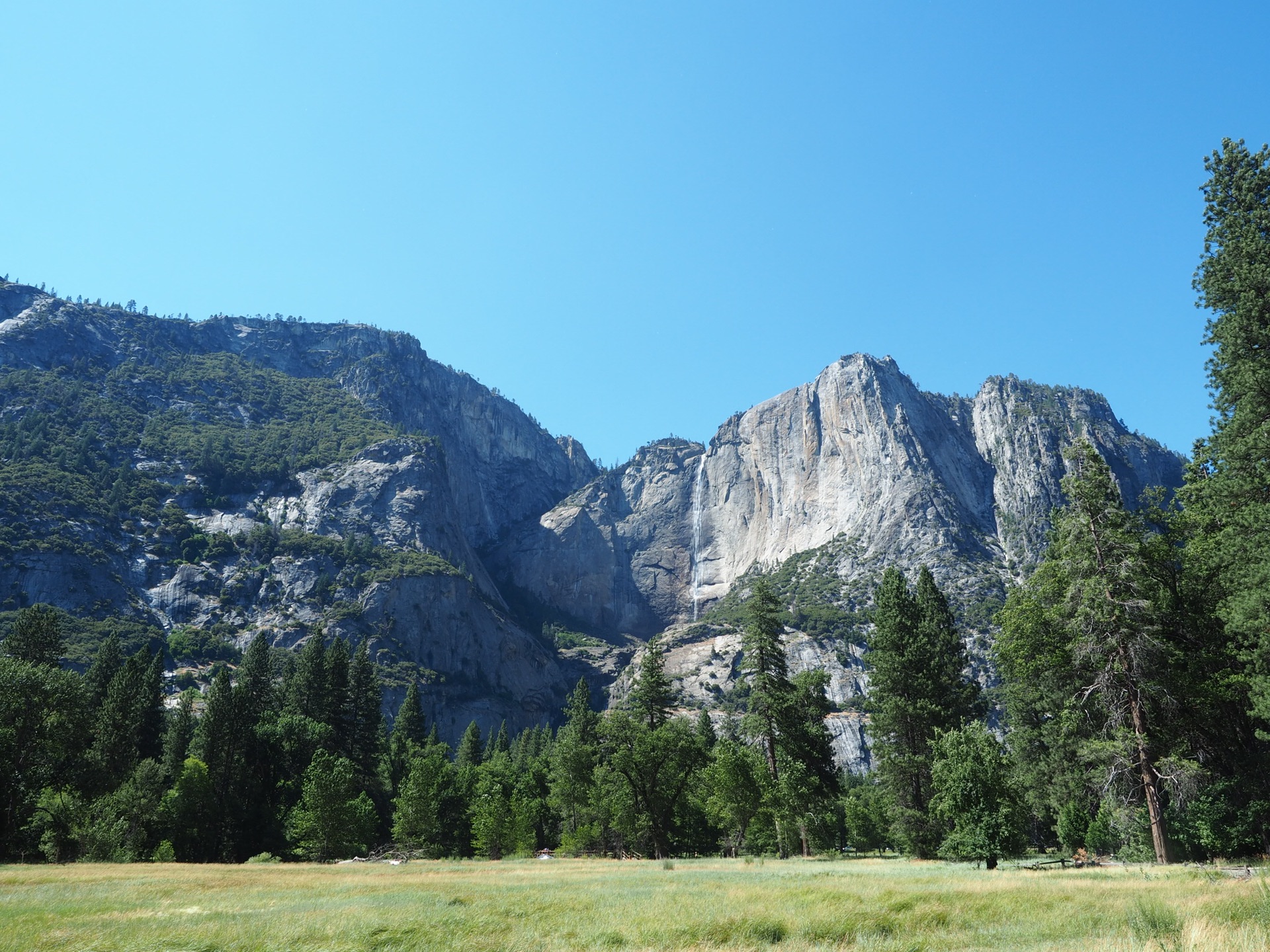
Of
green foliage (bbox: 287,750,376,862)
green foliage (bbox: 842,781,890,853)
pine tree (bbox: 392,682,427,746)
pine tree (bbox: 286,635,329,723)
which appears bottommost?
green foliage (bbox: 842,781,890,853)

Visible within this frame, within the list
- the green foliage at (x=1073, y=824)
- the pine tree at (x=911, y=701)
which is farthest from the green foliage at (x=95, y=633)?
the green foliage at (x=1073, y=824)

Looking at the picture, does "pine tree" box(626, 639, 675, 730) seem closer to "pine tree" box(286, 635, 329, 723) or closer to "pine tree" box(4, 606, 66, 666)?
"pine tree" box(286, 635, 329, 723)

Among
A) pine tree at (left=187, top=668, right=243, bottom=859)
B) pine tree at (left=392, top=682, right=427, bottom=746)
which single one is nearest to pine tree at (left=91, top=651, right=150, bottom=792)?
pine tree at (left=187, top=668, right=243, bottom=859)

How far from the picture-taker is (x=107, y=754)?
5912cm

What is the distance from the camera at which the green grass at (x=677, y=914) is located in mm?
14852

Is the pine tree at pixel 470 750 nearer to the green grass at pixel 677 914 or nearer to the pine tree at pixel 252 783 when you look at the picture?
the pine tree at pixel 252 783

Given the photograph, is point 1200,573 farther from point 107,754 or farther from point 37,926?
point 107,754

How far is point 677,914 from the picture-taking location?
59.7 ft

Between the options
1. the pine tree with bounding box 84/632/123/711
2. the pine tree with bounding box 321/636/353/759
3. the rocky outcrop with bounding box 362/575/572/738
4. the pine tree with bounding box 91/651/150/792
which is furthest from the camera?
the rocky outcrop with bounding box 362/575/572/738

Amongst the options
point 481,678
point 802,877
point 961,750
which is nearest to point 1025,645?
point 961,750

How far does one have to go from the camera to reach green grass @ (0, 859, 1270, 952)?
14.9 metres

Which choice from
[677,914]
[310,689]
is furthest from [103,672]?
[677,914]

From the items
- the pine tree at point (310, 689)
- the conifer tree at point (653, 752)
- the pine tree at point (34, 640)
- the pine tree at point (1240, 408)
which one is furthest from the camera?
the pine tree at point (310, 689)

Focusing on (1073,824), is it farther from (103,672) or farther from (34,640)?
(103,672)
